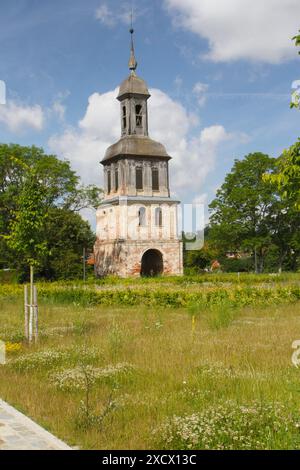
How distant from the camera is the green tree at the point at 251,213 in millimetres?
49719

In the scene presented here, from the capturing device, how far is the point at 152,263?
161 ft

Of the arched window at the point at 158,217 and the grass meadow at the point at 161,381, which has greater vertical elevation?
the arched window at the point at 158,217

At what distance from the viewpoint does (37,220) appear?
1366 centimetres

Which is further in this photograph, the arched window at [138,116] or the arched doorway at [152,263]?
A: the arched window at [138,116]

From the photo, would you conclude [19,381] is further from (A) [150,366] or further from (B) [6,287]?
(B) [6,287]

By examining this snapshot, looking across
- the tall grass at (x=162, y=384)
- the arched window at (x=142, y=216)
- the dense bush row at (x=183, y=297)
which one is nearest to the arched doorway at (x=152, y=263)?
the arched window at (x=142, y=216)

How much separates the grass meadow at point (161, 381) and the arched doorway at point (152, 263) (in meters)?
30.5

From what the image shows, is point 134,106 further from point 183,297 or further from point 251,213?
point 183,297

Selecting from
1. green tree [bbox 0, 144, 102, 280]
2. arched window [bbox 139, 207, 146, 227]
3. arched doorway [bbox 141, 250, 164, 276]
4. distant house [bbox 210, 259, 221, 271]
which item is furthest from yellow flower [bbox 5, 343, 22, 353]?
distant house [bbox 210, 259, 221, 271]

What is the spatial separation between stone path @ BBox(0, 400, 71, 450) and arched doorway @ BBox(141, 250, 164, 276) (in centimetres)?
4040

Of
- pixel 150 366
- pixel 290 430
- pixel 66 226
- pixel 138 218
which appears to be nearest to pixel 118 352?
pixel 150 366

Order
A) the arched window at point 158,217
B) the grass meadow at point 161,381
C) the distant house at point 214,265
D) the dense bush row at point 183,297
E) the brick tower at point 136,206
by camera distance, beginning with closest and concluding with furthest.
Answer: the grass meadow at point 161,381 → the dense bush row at point 183,297 → the brick tower at point 136,206 → the arched window at point 158,217 → the distant house at point 214,265

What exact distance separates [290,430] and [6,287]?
25.6 meters

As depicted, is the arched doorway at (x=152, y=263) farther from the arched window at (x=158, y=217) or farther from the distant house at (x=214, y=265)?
the distant house at (x=214, y=265)
